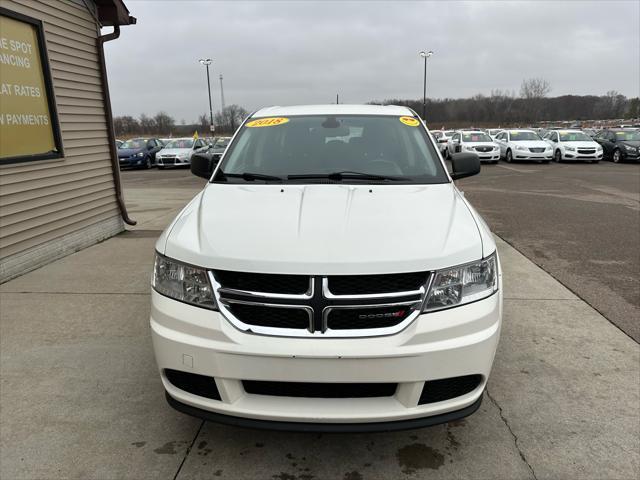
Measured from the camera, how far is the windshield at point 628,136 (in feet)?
73.1

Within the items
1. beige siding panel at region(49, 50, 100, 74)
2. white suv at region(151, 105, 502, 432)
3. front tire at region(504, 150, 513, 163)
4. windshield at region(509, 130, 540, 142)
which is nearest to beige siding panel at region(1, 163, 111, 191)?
beige siding panel at region(49, 50, 100, 74)

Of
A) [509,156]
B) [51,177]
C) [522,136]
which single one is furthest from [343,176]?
[522,136]

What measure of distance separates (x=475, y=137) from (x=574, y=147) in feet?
14.3

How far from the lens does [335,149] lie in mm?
3654

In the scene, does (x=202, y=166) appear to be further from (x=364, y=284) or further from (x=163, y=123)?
(x=163, y=123)

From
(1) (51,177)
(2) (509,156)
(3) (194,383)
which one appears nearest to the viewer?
(3) (194,383)

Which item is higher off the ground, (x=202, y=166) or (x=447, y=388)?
(x=202, y=166)

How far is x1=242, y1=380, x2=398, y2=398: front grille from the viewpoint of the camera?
2178 millimetres

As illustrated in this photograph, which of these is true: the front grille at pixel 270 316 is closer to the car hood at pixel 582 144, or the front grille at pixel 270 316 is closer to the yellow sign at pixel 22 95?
the yellow sign at pixel 22 95

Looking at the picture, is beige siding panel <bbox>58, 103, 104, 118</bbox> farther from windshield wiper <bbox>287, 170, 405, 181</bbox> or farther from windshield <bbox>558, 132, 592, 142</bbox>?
windshield <bbox>558, 132, 592, 142</bbox>

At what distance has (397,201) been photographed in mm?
2859

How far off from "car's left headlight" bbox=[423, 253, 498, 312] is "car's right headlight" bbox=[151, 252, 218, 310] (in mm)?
1023

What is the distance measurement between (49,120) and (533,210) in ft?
29.1

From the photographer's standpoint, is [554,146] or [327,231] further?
[554,146]
